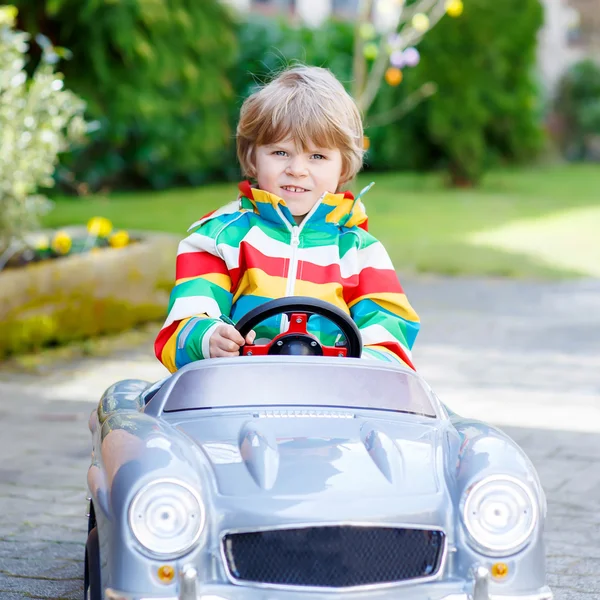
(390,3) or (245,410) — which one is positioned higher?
(390,3)

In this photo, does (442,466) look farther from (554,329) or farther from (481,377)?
(554,329)

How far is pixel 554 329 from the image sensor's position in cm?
811

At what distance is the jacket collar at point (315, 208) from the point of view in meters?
3.45

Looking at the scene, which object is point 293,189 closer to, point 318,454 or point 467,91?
point 318,454

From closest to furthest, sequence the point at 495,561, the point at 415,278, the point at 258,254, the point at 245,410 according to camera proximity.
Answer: the point at 495,561
the point at 245,410
the point at 258,254
the point at 415,278

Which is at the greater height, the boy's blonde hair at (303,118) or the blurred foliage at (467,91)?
the boy's blonde hair at (303,118)

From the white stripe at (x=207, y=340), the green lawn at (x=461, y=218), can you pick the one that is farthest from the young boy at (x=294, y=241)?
the green lawn at (x=461, y=218)

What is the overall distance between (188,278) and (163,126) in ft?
38.7

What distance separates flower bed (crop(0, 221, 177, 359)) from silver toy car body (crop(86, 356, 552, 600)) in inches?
172

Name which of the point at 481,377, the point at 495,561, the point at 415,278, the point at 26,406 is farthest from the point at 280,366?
the point at 415,278

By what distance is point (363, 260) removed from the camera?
3584 mm

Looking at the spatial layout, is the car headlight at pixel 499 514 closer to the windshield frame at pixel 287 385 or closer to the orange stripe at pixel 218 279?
the windshield frame at pixel 287 385

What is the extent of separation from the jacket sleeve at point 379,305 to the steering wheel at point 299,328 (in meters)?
0.31

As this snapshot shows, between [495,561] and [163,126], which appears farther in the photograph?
[163,126]
